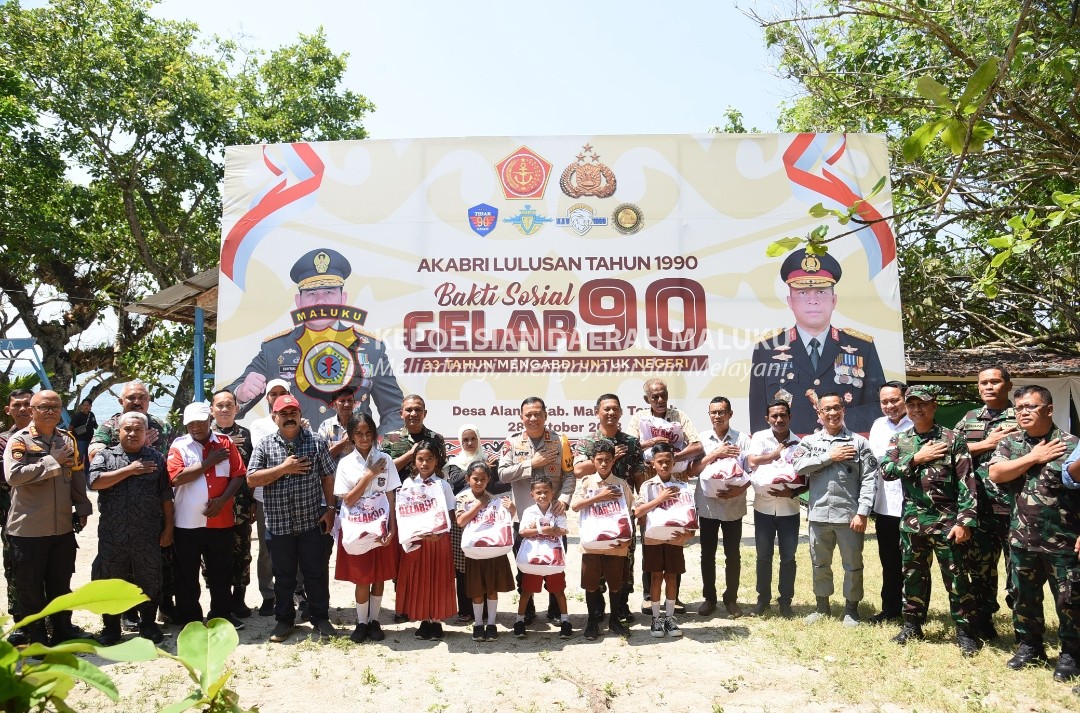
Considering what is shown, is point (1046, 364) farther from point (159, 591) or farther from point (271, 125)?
point (271, 125)

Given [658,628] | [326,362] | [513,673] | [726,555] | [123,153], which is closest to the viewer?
[513,673]

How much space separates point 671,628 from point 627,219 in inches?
144

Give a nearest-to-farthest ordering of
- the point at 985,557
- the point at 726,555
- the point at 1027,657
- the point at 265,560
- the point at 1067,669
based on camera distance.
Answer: the point at 1067,669, the point at 1027,657, the point at 985,557, the point at 726,555, the point at 265,560

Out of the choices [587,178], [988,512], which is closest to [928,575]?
[988,512]

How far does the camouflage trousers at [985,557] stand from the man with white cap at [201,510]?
4.11 meters

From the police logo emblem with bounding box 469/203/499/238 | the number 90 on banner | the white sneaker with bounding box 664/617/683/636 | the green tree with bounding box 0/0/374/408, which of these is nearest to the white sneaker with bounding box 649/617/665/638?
the white sneaker with bounding box 664/617/683/636

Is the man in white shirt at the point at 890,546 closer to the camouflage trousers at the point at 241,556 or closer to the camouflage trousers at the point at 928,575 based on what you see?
the camouflage trousers at the point at 928,575

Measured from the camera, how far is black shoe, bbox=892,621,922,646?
4.34 meters

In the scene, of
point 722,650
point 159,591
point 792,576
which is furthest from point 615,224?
point 159,591

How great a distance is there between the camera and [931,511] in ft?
14.1

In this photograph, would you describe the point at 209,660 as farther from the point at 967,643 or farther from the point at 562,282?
the point at 562,282

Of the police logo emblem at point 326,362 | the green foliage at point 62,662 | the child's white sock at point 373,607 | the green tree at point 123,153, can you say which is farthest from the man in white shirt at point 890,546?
the green tree at point 123,153

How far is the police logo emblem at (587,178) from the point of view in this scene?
7.09 meters

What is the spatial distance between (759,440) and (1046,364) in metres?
7.13
